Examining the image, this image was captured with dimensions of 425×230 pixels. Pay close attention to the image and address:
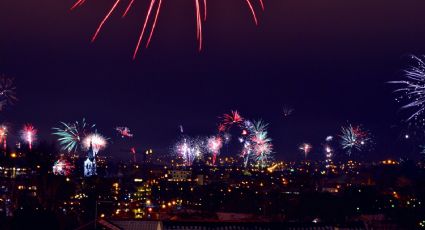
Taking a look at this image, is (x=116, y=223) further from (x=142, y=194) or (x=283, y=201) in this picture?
(x=142, y=194)

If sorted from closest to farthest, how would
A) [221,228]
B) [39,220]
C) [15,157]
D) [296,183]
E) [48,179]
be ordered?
[221,228] < [39,220] < [48,179] < [15,157] < [296,183]

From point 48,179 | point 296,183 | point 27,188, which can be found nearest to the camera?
point 48,179

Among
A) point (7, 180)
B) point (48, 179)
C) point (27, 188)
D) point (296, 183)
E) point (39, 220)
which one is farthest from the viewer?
point (296, 183)

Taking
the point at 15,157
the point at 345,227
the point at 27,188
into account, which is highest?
the point at 15,157

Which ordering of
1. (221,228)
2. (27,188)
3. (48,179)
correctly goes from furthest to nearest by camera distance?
1. (27,188)
2. (48,179)
3. (221,228)

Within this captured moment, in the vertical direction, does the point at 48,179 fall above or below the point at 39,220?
above

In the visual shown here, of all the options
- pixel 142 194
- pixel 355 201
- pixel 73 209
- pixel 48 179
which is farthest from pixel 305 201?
pixel 142 194

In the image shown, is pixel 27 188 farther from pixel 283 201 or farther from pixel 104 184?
pixel 283 201

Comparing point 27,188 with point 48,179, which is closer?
point 48,179

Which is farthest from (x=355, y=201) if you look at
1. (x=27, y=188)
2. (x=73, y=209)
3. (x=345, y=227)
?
(x=27, y=188)
